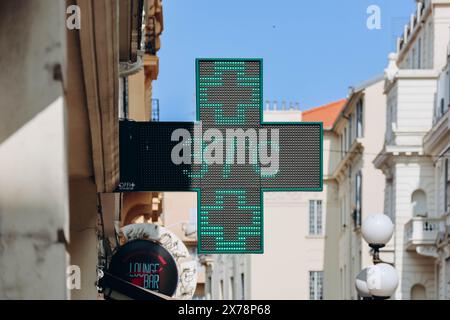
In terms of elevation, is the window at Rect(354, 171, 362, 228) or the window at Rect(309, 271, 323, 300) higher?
the window at Rect(354, 171, 362, 228)

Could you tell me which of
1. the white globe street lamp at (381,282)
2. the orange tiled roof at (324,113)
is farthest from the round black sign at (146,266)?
the orange tiled roof at (324,113)

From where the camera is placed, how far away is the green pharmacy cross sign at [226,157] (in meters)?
12.0

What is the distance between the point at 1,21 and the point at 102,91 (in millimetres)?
4903

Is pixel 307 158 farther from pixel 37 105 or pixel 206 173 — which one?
pixel 37 105

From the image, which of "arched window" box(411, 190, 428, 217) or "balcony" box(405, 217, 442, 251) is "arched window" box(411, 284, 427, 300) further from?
"arched window" box(411, 190, 428, 217)

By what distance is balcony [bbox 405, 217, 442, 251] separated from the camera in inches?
2080

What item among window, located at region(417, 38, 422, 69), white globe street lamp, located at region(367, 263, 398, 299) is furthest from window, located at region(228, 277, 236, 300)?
white globe street lamp, located at region(367, 263, 398, 299)

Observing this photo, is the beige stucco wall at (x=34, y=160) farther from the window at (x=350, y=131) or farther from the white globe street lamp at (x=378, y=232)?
the window at (x=350, y=131)

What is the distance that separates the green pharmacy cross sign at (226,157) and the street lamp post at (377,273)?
1141 mm

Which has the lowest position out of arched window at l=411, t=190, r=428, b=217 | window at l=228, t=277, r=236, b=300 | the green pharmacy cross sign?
window at l=228, t=277, r=236, b=300

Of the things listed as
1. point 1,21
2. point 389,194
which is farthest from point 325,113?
point 1,21

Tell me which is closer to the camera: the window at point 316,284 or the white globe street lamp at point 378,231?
the white globe street lamp at point 378,231

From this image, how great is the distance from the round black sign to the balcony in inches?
1292

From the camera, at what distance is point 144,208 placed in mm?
31516
